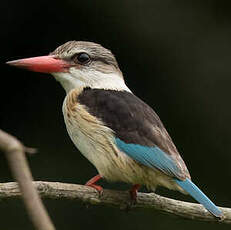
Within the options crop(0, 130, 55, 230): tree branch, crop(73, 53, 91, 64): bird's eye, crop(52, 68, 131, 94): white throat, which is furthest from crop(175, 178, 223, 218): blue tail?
crop(0, 130, 55, 230): tree branch

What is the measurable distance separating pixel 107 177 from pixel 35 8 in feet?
9.05

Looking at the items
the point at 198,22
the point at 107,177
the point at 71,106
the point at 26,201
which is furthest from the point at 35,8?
the point at 26,201

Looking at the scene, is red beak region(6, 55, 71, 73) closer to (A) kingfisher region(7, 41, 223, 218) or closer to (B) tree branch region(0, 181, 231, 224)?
(A) kingfisher region(7, 41, 223, 218)

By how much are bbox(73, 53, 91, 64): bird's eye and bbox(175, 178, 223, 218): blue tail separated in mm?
1035

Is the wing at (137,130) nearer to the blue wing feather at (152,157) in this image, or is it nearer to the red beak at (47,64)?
the blue wing feather at (152,157)

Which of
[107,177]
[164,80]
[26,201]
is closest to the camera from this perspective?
[26,201]

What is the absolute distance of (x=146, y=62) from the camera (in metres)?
5.66

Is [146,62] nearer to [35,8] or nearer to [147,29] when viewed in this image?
[147,29]

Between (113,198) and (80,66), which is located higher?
(80,66)

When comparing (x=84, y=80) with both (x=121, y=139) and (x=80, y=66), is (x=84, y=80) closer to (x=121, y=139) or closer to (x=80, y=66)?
(x=80, y=66)

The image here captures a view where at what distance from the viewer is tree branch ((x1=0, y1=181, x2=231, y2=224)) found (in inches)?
117

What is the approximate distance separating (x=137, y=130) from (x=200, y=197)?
20.6 inches

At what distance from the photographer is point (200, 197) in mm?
2986

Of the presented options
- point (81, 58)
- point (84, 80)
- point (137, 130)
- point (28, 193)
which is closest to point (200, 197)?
point (137, 130)
